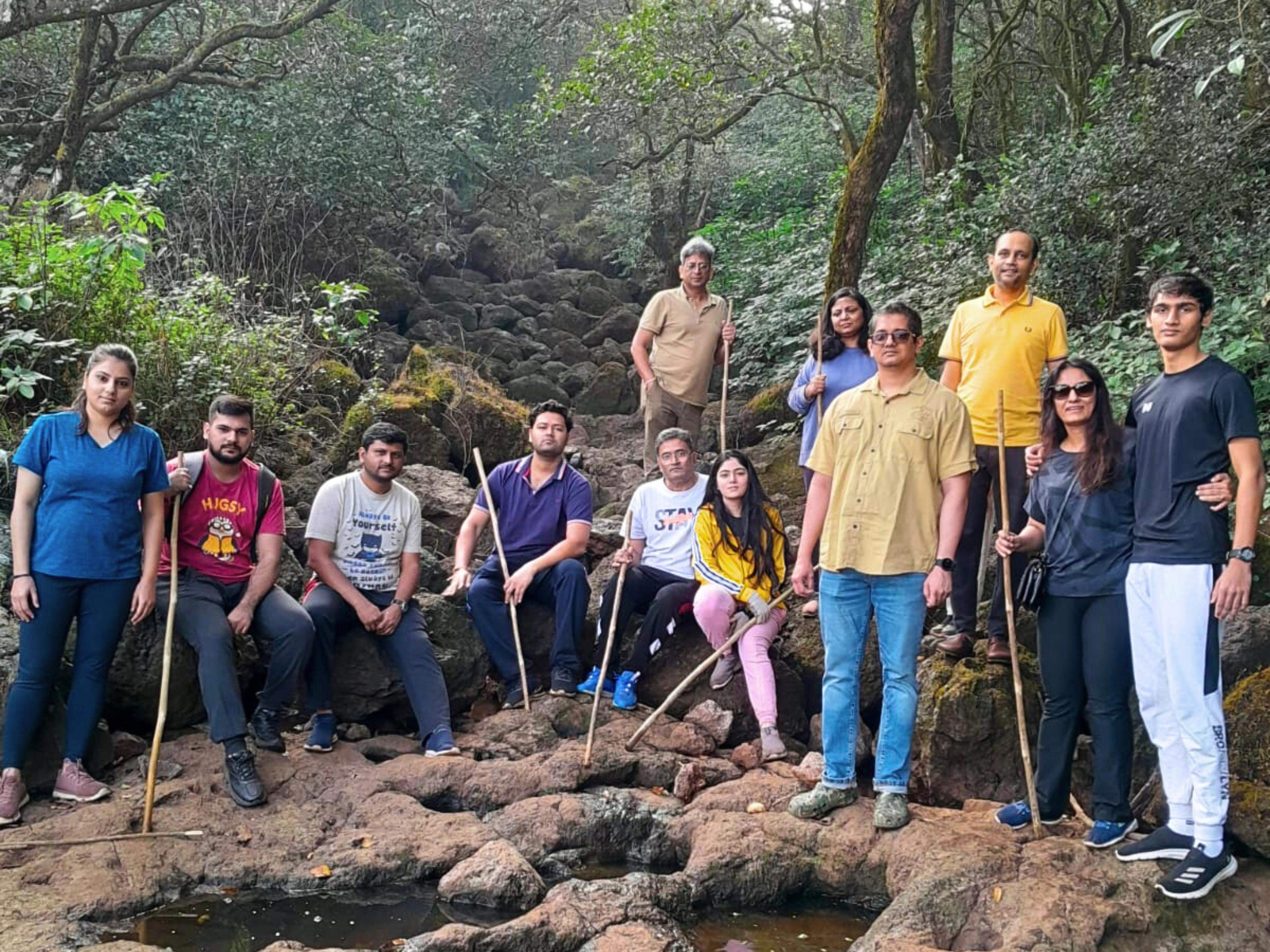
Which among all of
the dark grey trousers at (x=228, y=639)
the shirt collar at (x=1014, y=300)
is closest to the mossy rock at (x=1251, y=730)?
the shirt collar at (x=1014, y=300)

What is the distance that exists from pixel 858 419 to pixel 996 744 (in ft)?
5.65

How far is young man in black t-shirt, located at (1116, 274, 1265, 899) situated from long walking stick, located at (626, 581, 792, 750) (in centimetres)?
184

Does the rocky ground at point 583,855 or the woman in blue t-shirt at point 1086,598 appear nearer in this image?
→ the rocky ground at point 583,855

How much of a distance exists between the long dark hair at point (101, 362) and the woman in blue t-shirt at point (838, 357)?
10.9 ft

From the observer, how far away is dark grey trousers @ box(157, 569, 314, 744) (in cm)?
531

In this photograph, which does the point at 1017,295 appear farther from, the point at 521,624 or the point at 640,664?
the point at 521,624

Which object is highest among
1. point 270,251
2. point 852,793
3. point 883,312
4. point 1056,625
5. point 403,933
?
point 270,251

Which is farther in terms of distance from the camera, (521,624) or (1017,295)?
(521,624)

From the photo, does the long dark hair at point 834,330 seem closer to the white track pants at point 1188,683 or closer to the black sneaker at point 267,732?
the white track pants at point 1188,683

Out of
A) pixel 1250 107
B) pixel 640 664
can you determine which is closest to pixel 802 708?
pixel 640 664

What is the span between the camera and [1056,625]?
4.39 meters

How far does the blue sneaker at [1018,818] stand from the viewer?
455 cm

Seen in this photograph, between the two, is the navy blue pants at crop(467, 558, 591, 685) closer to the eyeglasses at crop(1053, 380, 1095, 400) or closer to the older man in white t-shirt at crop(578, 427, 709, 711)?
the older man in white t-shirt at crop(578, 427, 709, 711)

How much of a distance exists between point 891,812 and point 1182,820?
1.09 metres
